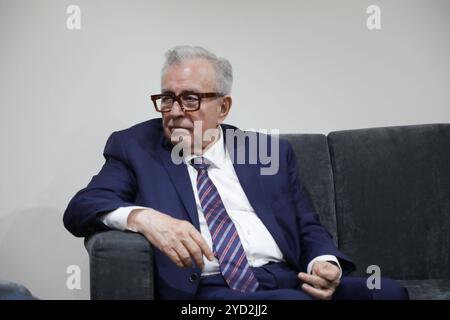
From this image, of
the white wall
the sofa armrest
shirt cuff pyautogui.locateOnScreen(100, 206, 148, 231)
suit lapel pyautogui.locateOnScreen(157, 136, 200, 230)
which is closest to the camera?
the sofa armrest

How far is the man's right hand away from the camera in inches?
61.0

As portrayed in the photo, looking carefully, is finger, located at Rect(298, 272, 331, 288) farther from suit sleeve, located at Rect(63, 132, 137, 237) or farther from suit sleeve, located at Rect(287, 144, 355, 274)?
suit sleeve, located at Rect(63, 132, 137, 237)

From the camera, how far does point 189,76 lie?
1965 mm

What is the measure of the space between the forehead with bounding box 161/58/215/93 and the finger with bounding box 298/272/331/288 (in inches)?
27.9

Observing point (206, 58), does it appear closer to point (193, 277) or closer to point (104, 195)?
point (104, 195)

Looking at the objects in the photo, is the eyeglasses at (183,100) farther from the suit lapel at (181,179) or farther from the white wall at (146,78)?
the white wall at (146,78)

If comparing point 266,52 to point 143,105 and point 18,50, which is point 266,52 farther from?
point 18,50

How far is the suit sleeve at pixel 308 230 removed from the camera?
1850 mm

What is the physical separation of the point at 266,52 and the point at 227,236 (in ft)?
3.47

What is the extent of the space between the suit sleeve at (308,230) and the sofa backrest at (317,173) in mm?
138

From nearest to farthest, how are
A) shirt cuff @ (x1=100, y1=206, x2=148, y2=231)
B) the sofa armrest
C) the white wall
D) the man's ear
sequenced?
the sofa armrest → shirt cuff @ (x1=100, y1=206, x2=148, y2=231) → the man's ear → the white wall

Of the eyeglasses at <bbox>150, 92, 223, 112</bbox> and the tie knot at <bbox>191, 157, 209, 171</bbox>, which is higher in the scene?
the eyeglasses at <bbox>150, 92, 223, 112</bbox>

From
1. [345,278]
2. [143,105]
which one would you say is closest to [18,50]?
[143,105]

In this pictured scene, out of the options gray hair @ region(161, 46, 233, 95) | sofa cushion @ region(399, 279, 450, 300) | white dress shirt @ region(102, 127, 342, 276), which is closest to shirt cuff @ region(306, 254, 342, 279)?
white dress shirt @ region(102, 127, 342, 276)
